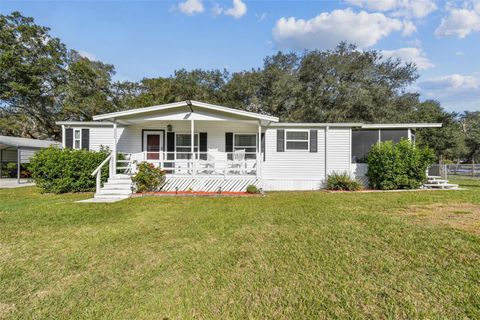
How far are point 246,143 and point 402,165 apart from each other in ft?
21.9

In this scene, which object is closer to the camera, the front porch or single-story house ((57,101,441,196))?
the front porch

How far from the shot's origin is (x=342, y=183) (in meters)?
11.1

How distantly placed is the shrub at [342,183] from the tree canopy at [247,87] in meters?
11.5

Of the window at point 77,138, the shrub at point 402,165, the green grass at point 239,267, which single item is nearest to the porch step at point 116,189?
the green grass at point 239,267

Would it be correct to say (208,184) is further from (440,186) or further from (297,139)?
(440,186)

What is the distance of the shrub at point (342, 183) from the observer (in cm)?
1089

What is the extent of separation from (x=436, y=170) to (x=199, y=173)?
10.8m

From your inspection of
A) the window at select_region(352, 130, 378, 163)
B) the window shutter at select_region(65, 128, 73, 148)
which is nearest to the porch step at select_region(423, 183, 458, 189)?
the window at select_region(352, 130, 378, 163)

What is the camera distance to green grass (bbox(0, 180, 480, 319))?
2508mm

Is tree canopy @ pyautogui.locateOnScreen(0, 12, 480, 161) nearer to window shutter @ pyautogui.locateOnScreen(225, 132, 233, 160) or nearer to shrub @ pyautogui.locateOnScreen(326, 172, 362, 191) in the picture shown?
window shutter @ pyautogui.locateOnScreen(225, 132, 233, 160)

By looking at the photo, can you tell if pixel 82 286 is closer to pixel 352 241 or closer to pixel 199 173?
pixel 352 241

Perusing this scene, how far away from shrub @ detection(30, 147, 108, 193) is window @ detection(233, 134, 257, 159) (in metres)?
6.38

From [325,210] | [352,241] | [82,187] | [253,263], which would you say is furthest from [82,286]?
[82,187]

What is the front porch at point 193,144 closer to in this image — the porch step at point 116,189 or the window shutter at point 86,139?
the porch step at point 116,189
